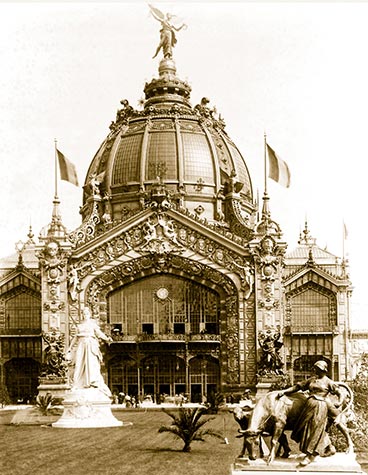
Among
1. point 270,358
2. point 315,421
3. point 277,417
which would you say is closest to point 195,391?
point 270,358

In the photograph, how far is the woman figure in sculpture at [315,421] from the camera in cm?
1939

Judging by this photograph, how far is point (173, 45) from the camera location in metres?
104

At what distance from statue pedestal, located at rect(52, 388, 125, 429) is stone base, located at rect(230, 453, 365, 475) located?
19.6m

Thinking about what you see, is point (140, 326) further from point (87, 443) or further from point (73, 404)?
point (87, 443)

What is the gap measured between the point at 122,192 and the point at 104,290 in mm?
15683

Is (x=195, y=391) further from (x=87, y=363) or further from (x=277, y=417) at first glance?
(x=277, y=417)

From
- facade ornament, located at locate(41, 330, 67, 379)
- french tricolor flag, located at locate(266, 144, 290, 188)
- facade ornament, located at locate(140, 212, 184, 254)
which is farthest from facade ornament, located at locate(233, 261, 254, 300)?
facade ornament, located at locate(41, 330, 67, 379)

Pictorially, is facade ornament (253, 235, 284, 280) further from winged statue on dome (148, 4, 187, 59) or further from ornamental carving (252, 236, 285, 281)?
winged statue on dome (148, 4, 187, 59)

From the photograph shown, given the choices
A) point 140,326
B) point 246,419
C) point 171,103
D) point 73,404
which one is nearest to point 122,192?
point 171,103

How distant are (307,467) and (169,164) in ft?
237

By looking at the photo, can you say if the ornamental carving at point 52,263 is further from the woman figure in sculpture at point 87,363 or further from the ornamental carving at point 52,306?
the woman figure in sculpture at point 87,363

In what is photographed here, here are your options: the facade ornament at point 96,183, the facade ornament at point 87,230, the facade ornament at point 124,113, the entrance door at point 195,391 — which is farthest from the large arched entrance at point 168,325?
the facade ornament at point 124,113

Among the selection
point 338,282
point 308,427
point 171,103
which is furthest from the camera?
point 171,103

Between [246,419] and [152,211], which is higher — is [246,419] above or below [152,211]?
below
